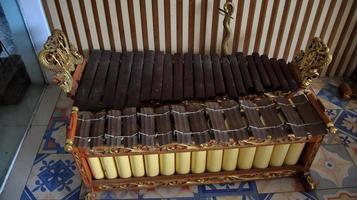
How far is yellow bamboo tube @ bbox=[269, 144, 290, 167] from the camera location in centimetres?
157

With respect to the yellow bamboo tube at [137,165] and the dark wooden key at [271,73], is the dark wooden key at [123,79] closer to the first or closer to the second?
the yellow bamboo tube at [137,165]

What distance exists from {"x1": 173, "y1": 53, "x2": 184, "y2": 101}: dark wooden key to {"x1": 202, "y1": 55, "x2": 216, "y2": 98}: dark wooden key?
14 centimetres

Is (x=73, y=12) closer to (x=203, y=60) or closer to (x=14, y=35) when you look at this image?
(x=14, y=35)

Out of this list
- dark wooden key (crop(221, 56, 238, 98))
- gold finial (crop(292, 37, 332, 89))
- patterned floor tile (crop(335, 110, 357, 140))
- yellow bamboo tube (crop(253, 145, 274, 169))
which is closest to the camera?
yellow bamboo tube (crop(253, 145, 274, 169))

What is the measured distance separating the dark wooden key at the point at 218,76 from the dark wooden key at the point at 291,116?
0.31 meters

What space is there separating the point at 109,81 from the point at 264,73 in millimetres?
929

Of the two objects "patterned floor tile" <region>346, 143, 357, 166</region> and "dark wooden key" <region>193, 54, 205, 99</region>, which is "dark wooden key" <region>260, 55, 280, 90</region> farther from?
"patterned floor tile" <region>346, 143, 357, 166</region>

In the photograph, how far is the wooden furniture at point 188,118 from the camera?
1485 millimetres

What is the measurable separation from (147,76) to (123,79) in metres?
0.14

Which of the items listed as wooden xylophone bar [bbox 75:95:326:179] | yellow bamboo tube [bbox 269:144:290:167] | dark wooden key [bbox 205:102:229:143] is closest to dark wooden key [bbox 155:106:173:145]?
wooden xylophone bar [bbox 75:95:326:179]

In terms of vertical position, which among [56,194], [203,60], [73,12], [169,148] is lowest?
[56,194]

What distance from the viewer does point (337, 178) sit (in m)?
1.78

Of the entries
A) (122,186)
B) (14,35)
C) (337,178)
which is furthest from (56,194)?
(337,178)

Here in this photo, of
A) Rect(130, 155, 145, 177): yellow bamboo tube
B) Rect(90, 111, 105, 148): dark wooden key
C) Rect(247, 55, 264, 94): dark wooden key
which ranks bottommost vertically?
Rect(130, 155, 145, 177): yellow bamboo tube
